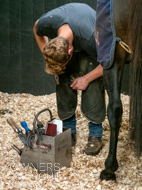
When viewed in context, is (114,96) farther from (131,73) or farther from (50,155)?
(50,155)

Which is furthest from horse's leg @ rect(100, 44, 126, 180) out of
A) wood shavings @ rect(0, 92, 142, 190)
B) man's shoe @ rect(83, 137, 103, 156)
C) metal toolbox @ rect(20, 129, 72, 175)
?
man's shoe @ rect(83, 137, 103, 156)

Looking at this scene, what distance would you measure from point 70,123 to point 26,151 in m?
0.56

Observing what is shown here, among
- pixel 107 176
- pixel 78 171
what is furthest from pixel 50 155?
pixel 107 176

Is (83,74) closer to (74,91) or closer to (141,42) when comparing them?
(74,91)

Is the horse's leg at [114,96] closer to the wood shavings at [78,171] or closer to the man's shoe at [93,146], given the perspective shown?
the wood shavings at [78,171]

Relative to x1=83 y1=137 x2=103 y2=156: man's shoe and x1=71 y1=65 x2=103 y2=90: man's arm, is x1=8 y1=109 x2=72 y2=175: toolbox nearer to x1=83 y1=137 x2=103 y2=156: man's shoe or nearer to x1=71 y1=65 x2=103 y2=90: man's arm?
x1=83 y1=137 x2=103 y2=156: man's shoe

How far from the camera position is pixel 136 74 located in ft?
3.62

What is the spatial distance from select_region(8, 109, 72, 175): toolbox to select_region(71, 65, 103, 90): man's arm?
40 cm

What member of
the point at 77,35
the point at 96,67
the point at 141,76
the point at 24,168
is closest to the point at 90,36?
the point at 77,35

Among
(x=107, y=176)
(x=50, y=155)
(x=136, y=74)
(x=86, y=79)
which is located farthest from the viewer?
(x=86, y=79)

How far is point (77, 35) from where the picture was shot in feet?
6.21

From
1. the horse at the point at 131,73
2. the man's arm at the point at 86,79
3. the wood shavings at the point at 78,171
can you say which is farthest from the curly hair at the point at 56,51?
the wood shavings at the point at 78,171

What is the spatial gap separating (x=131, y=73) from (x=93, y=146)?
1013 mm

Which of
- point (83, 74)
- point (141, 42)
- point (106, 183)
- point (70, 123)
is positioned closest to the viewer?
point (141, 42)
